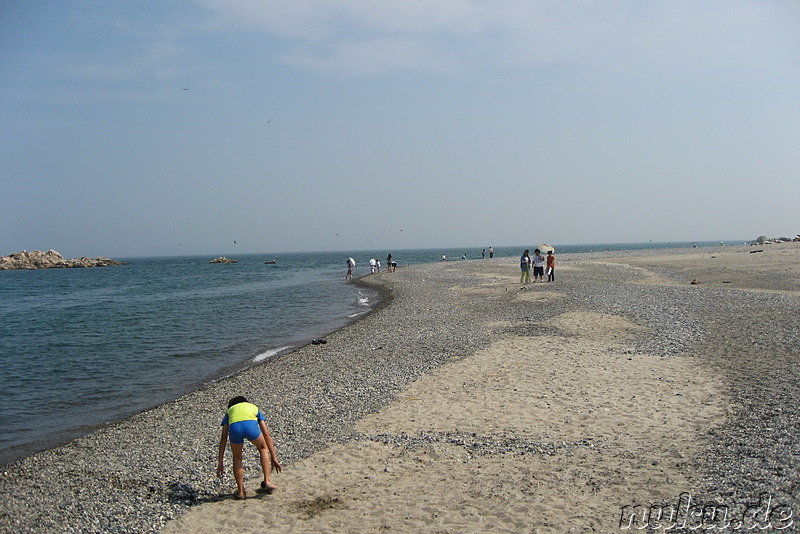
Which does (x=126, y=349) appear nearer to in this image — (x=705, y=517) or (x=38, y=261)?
(x=705, y=517)

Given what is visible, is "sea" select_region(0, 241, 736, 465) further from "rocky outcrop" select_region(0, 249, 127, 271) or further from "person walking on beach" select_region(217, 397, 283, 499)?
"rocky outcrop" select_region(0, 249, 127, 271)

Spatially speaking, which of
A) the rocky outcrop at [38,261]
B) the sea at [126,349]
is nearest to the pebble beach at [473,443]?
the sea at [126,349]


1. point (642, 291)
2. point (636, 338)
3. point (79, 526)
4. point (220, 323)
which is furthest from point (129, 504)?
point (642, 291)

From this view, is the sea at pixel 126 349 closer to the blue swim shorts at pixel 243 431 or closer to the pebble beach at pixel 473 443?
→ the pebble beach at pixel 473 443

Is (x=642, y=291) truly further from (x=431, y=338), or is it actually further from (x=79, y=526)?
(x=79, y=526)

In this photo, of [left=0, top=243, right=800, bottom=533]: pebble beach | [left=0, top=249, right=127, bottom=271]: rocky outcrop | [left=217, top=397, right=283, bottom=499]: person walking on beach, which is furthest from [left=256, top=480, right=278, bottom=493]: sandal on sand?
[left=0, top=249, right=127, bottom=271]: rocky outcrop

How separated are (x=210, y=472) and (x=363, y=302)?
1103 inches

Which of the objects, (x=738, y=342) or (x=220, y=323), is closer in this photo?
(x=738, y=342)

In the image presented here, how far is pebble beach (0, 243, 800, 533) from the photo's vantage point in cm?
685

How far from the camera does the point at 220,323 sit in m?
29.9

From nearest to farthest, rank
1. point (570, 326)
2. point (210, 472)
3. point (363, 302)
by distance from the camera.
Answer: point (210, 472) → point (570, 326) → point (363, 302)

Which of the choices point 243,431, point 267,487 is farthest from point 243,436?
point 267,487

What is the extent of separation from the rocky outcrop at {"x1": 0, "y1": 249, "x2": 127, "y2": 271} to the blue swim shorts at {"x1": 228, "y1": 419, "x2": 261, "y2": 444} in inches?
6377

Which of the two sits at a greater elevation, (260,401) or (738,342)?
(738,342)
